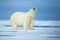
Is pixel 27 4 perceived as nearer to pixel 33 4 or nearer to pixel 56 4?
pixel 33 4

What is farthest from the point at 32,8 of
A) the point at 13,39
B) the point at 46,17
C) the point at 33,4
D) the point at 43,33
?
the point at 13,39

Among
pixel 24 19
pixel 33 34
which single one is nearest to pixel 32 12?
pixel 24 19

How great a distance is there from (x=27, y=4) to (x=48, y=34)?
43 centimetres

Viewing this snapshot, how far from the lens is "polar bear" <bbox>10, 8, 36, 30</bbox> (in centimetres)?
127

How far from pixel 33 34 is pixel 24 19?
207 millimetres

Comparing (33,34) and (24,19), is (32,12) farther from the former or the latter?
(33,34)

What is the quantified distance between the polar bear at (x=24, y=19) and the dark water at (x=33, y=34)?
2.4 inches

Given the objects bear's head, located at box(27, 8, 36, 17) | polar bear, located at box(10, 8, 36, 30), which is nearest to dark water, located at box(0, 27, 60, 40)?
polar bear, located at box(10, 8, 36, 30)

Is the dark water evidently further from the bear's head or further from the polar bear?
the bear's head

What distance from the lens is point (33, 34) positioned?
1260 mm

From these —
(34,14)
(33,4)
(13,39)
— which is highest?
(33,4)

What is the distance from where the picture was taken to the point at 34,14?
127 cm

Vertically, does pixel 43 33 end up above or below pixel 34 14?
below

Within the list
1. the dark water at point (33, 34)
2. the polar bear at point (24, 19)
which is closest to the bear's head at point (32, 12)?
the polar bear at point (24, 19)
